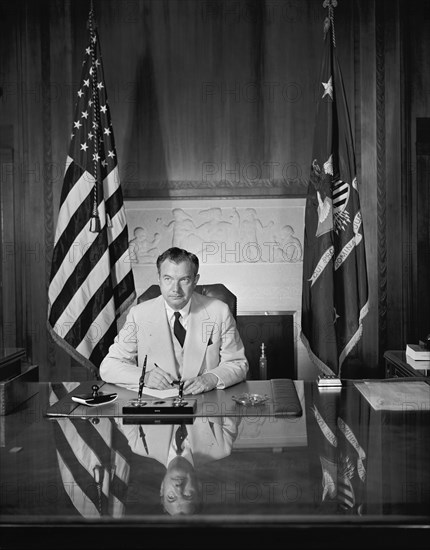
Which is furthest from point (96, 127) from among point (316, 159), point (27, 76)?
point (316, 159)

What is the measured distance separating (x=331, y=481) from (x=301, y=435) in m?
0.45

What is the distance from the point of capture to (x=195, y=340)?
3117 mm

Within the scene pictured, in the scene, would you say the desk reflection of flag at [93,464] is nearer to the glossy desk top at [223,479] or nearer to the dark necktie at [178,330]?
the glossy desk top at [223,479]

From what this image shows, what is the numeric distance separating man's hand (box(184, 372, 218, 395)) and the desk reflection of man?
0.38 meters

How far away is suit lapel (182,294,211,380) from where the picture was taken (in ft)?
10.1

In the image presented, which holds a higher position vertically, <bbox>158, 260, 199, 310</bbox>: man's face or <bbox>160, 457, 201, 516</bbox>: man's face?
<bbox>158, 260, 199, 310</bbox>: man's face

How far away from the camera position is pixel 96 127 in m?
4.38

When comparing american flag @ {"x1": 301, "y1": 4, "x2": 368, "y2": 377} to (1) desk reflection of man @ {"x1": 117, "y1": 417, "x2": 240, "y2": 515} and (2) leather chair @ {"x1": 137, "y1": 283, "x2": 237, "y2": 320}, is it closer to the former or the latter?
(2) leather chair @ {"x1": 137, "y1": 283, "x2": 237, "y2": 320}

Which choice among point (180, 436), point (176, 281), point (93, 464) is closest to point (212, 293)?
point (176, 281)

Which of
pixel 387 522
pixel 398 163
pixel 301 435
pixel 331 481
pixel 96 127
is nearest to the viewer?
pixel 387 522

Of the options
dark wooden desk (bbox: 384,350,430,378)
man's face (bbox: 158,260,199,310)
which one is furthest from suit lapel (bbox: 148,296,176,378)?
dark wooden desk (bbox: 384,350,430,378)

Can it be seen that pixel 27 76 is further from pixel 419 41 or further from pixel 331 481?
pixel 331 481

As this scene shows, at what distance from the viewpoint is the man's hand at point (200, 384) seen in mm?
2645

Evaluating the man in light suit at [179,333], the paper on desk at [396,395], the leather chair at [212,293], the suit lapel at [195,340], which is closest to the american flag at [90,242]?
the leather chair at [212,293]
